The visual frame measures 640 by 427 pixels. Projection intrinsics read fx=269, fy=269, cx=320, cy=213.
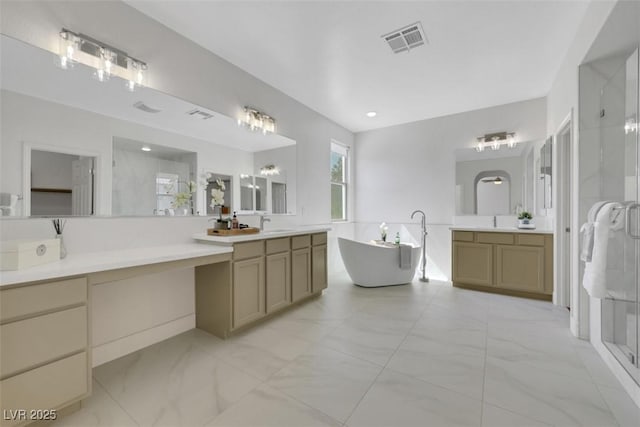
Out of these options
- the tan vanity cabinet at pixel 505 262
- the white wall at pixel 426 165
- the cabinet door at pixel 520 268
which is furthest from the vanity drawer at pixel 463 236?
the white wall at pixel 426 165

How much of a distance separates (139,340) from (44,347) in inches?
38.8

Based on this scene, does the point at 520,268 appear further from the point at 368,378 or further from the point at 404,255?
the point at 368,378

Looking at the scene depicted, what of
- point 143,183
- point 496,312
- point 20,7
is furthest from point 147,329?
point 496,312

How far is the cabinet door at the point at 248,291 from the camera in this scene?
243 centimetres

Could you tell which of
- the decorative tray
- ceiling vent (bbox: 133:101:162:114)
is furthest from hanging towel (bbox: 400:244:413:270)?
ceiling vent (bbox: 133:101:162:114)

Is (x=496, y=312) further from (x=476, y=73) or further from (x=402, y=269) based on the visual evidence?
(x=476, y=73)

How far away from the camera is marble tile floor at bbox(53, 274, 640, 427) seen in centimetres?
151

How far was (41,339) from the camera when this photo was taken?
1361mm

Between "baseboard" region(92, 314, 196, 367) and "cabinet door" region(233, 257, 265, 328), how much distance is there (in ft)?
1.92

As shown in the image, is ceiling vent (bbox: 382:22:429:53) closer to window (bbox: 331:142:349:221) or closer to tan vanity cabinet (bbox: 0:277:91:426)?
window (bbox: 331:142:349:221)

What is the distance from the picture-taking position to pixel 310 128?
4.25 metres

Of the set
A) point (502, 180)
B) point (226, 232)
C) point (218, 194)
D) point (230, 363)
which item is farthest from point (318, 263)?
point (502, 180)

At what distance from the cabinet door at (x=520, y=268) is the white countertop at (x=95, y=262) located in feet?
11.7

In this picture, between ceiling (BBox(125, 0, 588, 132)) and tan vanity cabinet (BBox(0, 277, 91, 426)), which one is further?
ceiling (BBox(125, 0, 588, 132))
